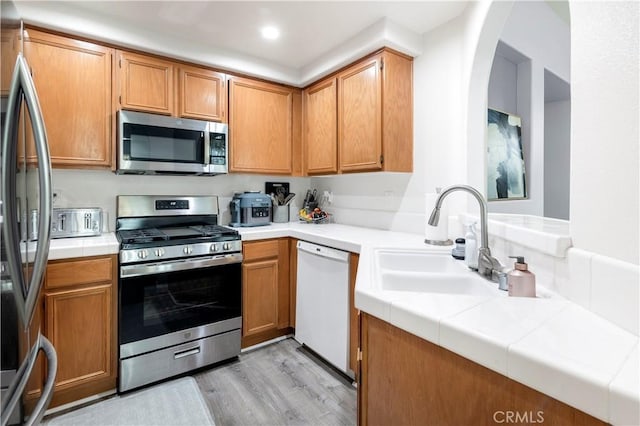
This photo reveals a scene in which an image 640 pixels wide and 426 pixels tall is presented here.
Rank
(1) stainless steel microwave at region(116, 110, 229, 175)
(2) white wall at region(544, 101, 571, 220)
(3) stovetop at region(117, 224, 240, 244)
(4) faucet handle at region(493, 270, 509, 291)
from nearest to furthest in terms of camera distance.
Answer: (4) faucet handle at region(493, 270, 509, 291) → (3) stovetop at region(117, 224, 240, 244) → (1) stainless steel microwave at region(116, 110, 229, 175) → (2) white wall at region(544, 101, 571, 220)

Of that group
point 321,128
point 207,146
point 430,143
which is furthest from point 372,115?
point 207,146

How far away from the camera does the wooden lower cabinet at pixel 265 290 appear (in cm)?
239

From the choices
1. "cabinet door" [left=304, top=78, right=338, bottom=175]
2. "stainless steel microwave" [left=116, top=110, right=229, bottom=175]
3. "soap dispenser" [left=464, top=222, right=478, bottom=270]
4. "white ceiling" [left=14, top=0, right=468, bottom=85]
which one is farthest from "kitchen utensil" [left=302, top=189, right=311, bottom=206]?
"soap dispenser" [left=464, top=222, right=478, bottom=270]

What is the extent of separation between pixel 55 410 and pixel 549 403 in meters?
2.39

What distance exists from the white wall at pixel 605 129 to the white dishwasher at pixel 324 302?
1339 mm

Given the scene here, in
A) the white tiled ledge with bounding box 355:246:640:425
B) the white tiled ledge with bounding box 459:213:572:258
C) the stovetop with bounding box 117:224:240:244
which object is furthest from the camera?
the stovetop with bounding box 117:224:240:244

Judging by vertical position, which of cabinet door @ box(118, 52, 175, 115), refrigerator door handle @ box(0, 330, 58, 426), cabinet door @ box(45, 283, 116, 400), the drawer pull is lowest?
the drawer pull

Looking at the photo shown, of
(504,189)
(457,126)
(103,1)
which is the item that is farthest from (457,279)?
(103,1)

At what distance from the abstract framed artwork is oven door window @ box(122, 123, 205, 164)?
2350mm

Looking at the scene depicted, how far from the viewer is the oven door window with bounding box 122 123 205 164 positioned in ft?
7.06

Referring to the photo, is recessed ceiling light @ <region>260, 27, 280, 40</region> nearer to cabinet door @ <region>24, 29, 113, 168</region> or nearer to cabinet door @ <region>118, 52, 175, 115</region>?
cabinet door @ <region>118, 52, 175, 115</region>

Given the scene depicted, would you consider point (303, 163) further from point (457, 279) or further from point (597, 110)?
point (597, 110)

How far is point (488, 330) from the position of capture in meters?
0.67

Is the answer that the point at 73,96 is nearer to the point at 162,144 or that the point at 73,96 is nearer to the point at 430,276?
the point at 162,144
